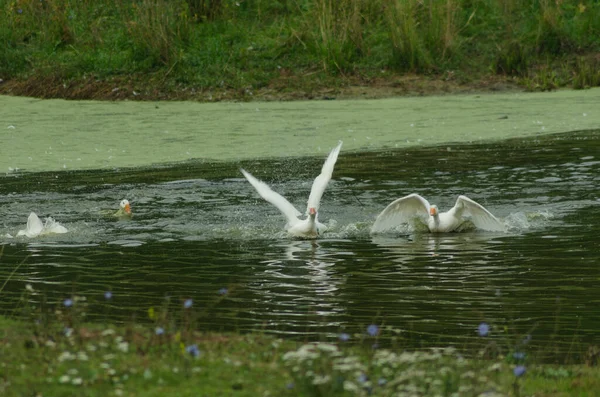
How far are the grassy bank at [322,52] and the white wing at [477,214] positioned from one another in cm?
851

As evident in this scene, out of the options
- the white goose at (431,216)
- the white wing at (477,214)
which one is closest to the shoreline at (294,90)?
the white goose at (431,216)

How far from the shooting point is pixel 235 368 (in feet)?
16.1

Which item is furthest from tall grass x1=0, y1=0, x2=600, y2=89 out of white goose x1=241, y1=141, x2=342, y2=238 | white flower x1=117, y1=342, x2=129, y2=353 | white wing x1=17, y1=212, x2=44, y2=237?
white flower x1=117, y1=342, x2=129, y2=353

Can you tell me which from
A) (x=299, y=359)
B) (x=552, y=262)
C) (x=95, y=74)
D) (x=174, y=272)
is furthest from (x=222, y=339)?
(x=95, y=74)

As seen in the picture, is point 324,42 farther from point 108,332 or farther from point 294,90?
point 108,332

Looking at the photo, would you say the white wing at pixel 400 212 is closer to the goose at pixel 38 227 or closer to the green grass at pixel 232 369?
the goose at pixel 38 227

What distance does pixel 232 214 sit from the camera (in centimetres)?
1093

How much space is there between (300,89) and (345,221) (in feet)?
27.0

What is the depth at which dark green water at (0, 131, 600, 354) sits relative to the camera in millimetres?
6961

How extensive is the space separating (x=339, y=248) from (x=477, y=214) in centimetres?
127

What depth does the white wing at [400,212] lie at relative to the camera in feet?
33.3

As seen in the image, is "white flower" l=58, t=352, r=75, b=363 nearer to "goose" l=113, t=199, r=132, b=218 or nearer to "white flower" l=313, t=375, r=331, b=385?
"white flower" l=313, t=375, r=331, b=385

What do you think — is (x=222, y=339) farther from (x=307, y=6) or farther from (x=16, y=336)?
(x=307, y=6)

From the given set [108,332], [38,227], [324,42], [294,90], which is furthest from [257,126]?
[108,332]
